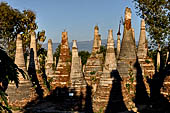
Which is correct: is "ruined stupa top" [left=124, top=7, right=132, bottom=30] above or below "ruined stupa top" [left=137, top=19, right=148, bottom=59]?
above

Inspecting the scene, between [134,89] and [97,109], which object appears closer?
[97,109]

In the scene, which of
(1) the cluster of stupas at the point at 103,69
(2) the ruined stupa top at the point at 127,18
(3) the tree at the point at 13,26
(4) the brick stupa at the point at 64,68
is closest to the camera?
(1) the cluster of stupas at the point at 103,69

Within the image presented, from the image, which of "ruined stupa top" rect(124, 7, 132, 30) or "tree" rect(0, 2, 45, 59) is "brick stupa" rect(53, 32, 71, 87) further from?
"tree" rect(0, 2, 45, 59)

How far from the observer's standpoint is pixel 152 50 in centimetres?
3503

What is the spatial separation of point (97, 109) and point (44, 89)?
5714mm

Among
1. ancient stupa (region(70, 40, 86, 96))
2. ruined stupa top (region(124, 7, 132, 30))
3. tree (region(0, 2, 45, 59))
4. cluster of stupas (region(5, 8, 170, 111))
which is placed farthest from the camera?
tree (region(0, 2, 45, 59))

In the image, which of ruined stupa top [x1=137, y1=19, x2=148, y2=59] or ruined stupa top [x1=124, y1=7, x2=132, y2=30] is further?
ruined stupa top [x1=137, y1=19, x2=148, y2=59]

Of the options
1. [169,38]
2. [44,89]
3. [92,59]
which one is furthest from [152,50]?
[44,89]

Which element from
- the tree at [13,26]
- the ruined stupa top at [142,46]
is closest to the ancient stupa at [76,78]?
the ruined stupa top at [142,46]

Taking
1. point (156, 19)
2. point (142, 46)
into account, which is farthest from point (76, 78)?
point (156, 19)

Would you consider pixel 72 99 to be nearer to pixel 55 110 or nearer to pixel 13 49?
pixel 55 110

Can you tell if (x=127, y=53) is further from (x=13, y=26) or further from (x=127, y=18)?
(x=13, y=26)

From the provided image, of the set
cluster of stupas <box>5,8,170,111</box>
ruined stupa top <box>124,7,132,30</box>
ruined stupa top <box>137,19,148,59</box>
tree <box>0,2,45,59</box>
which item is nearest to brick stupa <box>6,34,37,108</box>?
cluster of stupas <box>5,8,170,111</box>

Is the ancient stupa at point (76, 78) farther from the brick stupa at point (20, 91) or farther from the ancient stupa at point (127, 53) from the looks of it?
the ancient stupa at point (127, 53)
